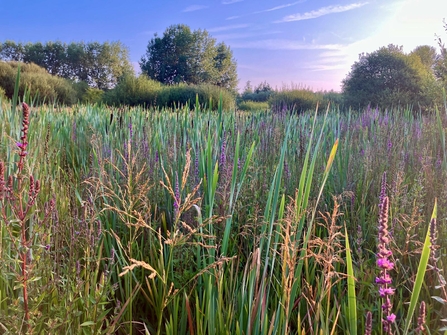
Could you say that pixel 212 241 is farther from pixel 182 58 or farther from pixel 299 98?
pixel 182 58

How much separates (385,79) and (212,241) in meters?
15.4

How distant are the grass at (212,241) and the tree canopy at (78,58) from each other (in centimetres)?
3431

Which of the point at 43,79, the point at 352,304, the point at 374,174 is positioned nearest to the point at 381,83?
the point at 374,174

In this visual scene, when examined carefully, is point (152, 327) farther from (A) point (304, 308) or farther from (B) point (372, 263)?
(B) point (372, 263)

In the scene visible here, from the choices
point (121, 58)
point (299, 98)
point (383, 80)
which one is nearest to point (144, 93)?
point (299, 98)

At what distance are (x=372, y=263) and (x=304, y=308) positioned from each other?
0.48 metres

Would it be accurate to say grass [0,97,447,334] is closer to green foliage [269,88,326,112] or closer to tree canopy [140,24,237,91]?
green foliage [269,88,326,112]

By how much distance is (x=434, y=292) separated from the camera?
1.20 m

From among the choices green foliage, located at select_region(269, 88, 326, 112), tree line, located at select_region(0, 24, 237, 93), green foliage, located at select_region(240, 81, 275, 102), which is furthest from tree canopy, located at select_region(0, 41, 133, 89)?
green foliage, located at select_region(269, 88, 326, 112)

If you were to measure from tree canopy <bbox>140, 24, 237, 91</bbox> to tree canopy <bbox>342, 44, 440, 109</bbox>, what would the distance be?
1984cm

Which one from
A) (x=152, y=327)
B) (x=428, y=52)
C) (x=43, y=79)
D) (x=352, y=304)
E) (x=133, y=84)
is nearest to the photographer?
(x=352, y=304)

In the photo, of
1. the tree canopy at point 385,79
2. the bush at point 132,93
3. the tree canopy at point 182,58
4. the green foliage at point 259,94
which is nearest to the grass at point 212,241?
the tree canopy at point 385,79

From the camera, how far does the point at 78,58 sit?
33469mm

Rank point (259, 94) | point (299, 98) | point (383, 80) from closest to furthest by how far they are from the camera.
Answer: point (383, 80) → point (299, 98) → point (259, 94)
